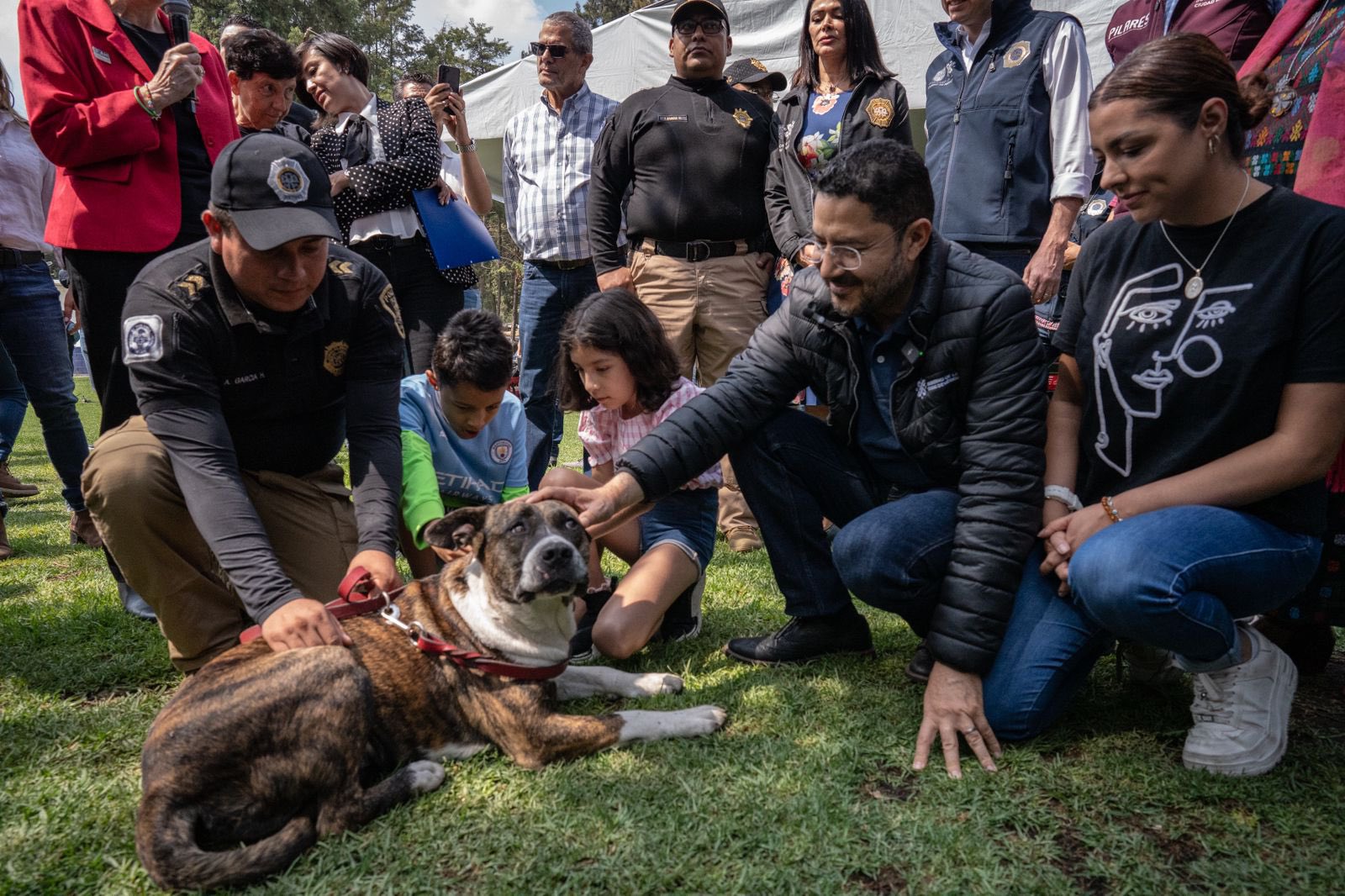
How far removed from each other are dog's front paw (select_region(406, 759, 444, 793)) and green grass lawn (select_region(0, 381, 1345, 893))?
33mm

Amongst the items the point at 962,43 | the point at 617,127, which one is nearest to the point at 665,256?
the point at 617,127

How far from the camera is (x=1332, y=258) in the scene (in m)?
2.37

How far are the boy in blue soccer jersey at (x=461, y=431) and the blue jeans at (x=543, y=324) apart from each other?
1.59 metres

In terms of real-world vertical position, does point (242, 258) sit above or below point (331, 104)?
below

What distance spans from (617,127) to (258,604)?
388 centimetres

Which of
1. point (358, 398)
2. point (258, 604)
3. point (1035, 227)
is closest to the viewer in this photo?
point (258, 604)

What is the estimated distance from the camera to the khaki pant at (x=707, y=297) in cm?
519

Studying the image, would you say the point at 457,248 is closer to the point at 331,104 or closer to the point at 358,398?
the point at 331,104

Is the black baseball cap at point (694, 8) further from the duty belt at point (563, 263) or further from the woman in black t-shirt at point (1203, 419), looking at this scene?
the woman in black t-shirt at point (1203, 419)

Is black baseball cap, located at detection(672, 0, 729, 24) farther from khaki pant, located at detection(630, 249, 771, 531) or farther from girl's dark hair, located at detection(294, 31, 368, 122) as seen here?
girl's dark hair, located at detection(294, 31, 368, 122)

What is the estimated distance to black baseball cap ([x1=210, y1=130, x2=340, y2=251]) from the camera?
9.21ft

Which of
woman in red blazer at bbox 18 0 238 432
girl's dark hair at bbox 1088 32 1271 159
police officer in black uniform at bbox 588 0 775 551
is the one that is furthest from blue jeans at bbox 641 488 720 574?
woman in red blazer at bbox 18 0 238 432

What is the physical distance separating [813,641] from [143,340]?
8.79 feet

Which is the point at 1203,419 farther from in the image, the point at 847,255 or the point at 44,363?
the point at 44,363
